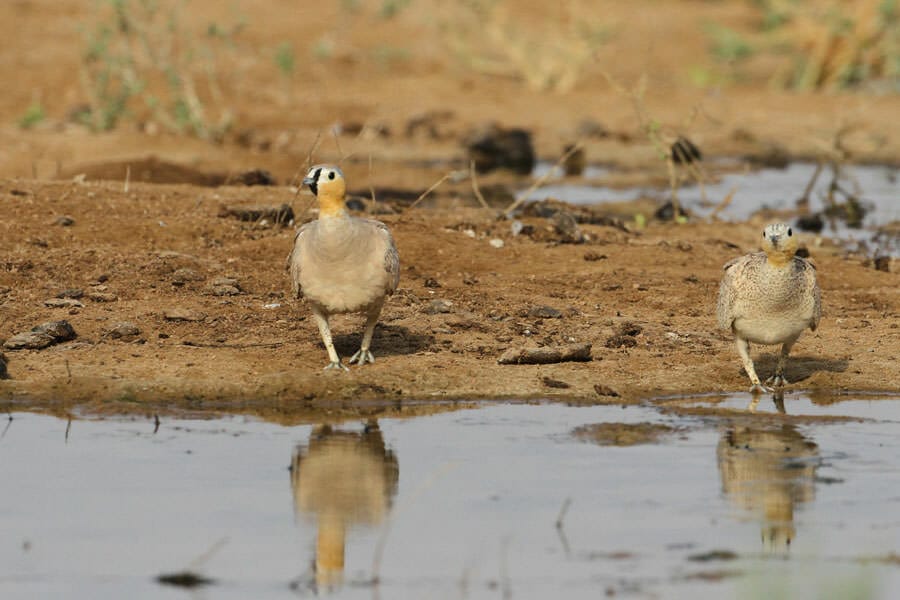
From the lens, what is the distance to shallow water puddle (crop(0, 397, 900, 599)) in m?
5.82

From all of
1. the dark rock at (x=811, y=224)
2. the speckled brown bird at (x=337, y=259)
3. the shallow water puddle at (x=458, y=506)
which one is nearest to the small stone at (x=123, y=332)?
the speckled brown bird at (x=337, y=259)

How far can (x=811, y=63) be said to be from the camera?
25.3 m

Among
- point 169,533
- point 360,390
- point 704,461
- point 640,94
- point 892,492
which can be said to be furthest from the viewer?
point 640,94

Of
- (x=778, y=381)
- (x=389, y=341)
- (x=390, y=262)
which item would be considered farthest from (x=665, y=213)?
(x=390, y=262)

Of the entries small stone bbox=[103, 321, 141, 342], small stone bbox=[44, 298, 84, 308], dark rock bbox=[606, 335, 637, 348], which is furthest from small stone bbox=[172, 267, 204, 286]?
dark rock bbox=[606, 335, 637, 348]

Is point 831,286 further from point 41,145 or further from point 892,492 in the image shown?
point 41,145

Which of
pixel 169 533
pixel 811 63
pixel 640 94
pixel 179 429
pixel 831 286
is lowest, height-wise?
pixel 169 533

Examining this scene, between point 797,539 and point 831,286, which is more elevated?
point 831,286

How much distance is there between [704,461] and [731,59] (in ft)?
61.3

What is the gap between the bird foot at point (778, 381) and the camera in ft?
30.7

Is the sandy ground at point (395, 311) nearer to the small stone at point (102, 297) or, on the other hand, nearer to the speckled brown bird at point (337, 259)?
the small stone at point (102, 297)

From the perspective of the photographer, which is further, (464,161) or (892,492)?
(464,161)

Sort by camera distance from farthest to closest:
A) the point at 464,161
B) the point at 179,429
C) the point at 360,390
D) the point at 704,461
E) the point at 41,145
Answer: the point at 464,161, the point at 41,145, the point at 360,390, the point at 179,429, the point at 704,461

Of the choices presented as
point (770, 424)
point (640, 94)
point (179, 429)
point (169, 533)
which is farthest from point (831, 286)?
point (169, 533)
